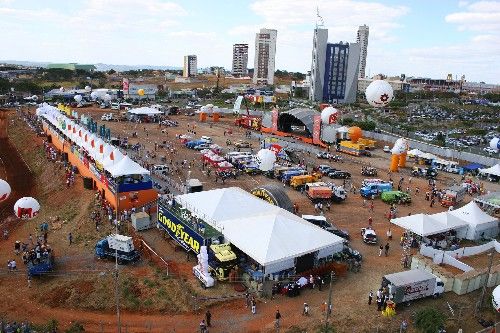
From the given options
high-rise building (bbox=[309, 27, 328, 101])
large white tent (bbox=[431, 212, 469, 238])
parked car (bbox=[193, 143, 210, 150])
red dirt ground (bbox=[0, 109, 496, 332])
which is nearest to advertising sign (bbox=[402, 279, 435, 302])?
red dirt ground (bbox=[0, 109, 496, 332])

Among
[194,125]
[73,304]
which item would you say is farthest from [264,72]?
[73,304]

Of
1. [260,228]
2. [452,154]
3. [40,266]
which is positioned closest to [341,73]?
[452,154]

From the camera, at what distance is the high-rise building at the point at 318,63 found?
111 metres

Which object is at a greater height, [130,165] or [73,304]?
[130,165]

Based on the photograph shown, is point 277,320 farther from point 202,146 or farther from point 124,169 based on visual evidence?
point 202,146

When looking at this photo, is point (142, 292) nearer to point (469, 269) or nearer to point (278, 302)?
point (278, 302)

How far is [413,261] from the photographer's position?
22.4 m

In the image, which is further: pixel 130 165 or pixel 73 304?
pixel 130 165

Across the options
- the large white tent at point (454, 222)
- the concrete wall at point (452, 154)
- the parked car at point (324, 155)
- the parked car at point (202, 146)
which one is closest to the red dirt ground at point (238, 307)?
the large white tent at point (454, 222)

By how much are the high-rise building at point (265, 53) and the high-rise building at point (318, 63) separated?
75869 millimetres

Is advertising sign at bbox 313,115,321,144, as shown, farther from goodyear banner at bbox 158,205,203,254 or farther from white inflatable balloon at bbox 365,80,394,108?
goodyear banner at bbox 158,205,203,254

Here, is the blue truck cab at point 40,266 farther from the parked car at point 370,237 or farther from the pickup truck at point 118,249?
the parked car at point 370,237

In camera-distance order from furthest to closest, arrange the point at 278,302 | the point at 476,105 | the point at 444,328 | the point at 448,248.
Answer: the point at 476,105
the point at 448,248
the point at 278,302
the point at 444,328

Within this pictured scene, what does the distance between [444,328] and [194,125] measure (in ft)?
193
